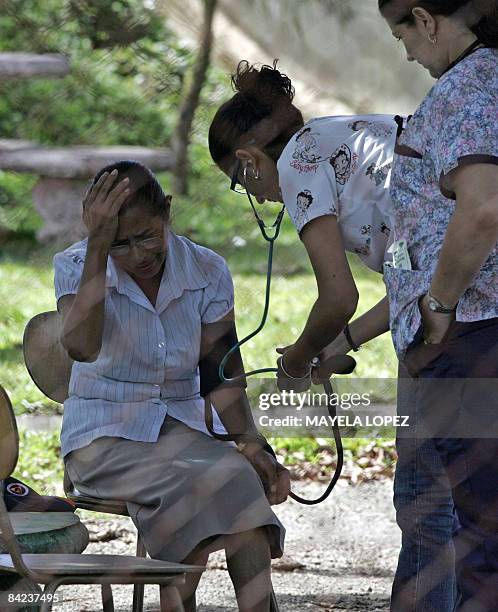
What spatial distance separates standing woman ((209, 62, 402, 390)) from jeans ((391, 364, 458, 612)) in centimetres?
25

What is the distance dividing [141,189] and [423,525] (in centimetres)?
96

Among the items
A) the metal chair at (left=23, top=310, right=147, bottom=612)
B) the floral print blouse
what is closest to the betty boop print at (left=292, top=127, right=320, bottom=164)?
the floral print blouse

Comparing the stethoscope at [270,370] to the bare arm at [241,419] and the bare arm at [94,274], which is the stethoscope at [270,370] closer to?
the bare arm at [241,419]

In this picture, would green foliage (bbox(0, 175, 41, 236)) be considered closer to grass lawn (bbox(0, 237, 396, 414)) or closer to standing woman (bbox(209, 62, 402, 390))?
grass lawn (bbox(0, 237, 396, 414))

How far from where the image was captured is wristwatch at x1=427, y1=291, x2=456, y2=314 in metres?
1.93

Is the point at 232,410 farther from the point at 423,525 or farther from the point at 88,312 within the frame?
the point at 423,525

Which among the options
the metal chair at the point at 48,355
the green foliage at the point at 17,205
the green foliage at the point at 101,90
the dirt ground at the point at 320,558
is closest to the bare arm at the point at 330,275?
the metal chair at the point at 48,355

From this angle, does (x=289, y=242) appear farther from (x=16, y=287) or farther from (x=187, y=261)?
(x=187, y=261)

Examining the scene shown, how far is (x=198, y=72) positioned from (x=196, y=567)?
3.55 meters

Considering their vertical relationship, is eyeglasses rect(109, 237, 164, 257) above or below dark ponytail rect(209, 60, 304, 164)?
below

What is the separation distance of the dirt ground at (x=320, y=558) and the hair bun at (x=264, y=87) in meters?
1.40

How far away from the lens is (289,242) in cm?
677

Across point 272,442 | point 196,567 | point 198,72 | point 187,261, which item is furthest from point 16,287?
point 196,567

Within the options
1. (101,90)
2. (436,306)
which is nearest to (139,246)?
(436,306)
